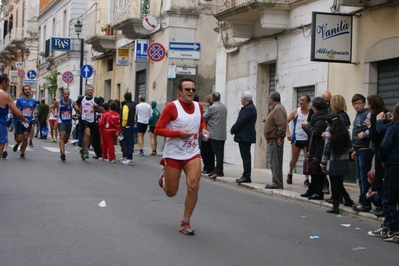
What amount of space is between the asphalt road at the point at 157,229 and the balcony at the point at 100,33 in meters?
20.0

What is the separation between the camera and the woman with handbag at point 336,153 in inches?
441

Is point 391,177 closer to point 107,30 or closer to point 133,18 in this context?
point 133,18

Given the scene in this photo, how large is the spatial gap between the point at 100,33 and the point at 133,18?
22.5 ft

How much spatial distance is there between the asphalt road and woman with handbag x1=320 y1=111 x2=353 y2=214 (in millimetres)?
479

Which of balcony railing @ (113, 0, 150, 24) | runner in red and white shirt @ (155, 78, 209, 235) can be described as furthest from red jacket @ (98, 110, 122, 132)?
runner in red and white shirt @ (155, 78, 209, 235)

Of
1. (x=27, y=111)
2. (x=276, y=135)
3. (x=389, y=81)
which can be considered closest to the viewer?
(x=276, y=135)

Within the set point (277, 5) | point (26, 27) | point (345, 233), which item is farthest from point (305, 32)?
point (26, 27)

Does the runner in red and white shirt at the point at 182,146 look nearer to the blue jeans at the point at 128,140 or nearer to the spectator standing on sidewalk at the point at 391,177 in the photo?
the spectator standing on sidewalk at the point at 391,177

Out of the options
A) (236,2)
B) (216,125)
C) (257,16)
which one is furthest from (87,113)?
(257,16)

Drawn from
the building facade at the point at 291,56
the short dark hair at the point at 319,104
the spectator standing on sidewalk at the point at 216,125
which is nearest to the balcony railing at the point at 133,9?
the building facade at the point at 291,56

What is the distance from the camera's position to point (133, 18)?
27.9 meters

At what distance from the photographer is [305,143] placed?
48.0 feet

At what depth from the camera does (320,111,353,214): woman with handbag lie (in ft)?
36.7

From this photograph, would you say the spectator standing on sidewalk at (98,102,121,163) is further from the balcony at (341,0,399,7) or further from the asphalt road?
the balcony at (341,0,399,7)
